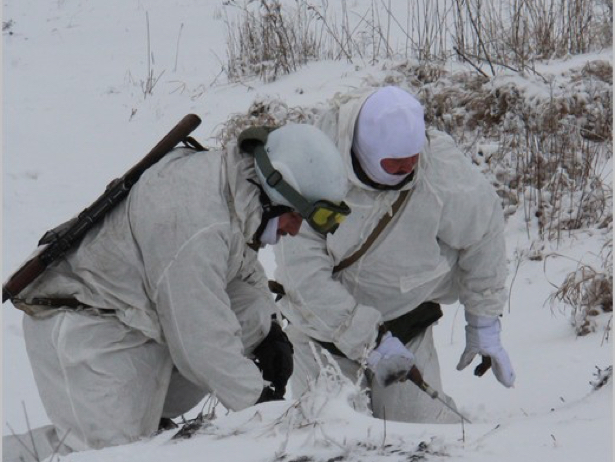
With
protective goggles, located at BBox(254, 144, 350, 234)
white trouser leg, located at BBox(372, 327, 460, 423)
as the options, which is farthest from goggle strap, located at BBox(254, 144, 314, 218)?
white trouser leg, located at BBox(372, 327, 460, 423)

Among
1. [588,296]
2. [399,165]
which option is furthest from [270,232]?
[588,296]

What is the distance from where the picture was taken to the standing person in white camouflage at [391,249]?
12.5 feet

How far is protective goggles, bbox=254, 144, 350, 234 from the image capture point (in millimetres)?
3182

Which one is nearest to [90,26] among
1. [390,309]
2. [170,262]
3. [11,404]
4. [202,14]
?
[202,14]

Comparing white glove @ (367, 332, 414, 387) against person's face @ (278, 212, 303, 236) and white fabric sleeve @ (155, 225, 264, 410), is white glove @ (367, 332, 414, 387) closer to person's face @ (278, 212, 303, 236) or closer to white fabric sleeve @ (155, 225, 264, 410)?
white fabric sleeve @ (155, 225, 264, 410)

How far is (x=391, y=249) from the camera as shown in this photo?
402cm

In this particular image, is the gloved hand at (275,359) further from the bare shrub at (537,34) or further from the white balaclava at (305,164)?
the bare shrub at (537,34)

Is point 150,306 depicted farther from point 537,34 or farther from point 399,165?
point 537,34

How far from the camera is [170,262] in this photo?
3168 mm

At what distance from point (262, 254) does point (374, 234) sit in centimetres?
318

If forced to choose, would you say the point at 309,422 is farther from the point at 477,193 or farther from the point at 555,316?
the point at 555,316

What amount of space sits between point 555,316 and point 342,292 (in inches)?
87.4

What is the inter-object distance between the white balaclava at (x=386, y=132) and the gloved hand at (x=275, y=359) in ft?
2.18

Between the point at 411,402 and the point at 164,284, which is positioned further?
the point at 411,402
